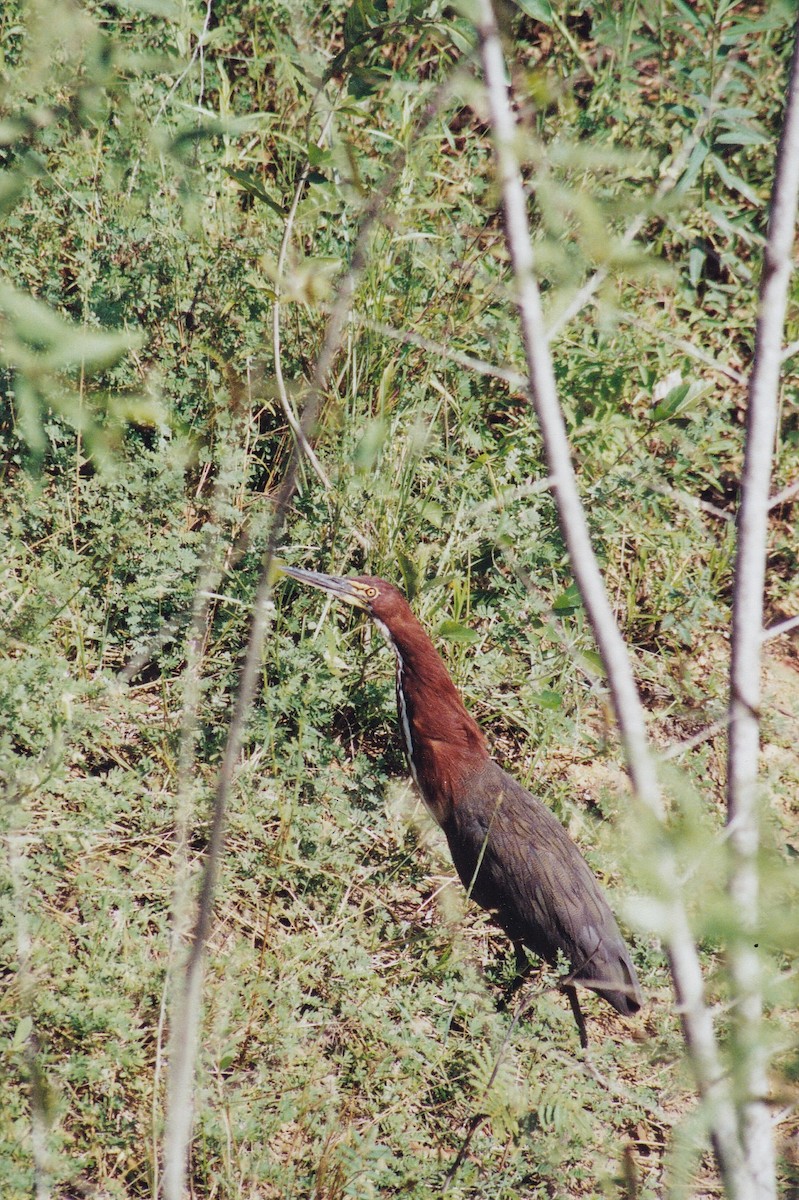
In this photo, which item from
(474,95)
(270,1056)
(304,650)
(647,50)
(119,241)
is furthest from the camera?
(647,50)

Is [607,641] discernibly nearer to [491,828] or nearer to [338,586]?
[491,828]

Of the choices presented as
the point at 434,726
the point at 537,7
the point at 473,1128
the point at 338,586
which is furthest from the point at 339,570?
the point at 537,7

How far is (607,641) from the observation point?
1444 millimetres

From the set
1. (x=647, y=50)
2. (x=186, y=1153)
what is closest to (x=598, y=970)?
(x=186, y=1153)

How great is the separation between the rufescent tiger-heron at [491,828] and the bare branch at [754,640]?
2.23 m

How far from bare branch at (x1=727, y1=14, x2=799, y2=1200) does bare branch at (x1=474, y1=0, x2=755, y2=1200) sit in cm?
5

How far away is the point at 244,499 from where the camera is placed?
4.34m

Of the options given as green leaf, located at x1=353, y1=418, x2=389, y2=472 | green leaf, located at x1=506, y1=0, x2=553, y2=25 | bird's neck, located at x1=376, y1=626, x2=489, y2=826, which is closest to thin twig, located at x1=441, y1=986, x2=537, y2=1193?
bird's neck, located at x1=376, y1=626, x2=489, y2=826

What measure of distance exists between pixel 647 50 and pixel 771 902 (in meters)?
4.43

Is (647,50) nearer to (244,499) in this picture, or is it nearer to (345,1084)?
(244,499)

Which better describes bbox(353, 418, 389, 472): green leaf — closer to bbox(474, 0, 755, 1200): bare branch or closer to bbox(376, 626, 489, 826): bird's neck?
bbox(376, 626, 489, 826): bird's neck

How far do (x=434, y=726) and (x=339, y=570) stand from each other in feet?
2.50

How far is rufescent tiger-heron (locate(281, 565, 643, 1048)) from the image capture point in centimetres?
361

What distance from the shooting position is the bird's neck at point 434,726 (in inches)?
154
